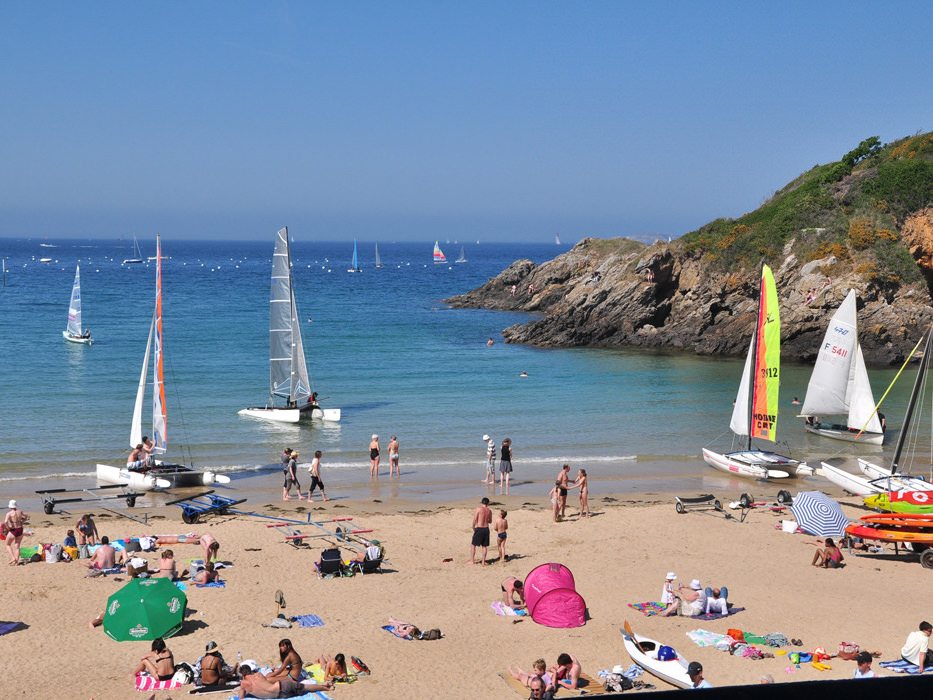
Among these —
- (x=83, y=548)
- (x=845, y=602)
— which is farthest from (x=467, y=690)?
(x=83, y=548)

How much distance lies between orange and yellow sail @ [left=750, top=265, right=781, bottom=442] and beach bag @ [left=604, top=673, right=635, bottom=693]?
632 inches

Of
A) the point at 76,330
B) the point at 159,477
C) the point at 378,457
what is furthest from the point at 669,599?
the point at 76,330

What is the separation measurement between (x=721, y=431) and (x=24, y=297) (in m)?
76.8

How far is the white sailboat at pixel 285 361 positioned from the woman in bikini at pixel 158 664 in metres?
20.9

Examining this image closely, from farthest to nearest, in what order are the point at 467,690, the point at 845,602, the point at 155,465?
the point at 155,465 < the point at 845,602 < the point at 467,690

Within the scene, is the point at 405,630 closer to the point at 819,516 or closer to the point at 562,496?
the point at 562,496

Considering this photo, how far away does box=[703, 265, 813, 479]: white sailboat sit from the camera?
25.8 meters

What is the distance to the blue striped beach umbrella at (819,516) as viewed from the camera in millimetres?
19172

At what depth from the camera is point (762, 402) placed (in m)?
27.1

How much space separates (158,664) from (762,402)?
2038cm

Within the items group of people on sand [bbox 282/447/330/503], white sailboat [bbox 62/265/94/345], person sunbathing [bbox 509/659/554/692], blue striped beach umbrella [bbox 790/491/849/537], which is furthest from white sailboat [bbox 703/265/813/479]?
white sailboat [bbox 62/265/94/345]

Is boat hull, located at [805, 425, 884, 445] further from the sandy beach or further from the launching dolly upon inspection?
the launching dolly

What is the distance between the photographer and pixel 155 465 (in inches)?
937

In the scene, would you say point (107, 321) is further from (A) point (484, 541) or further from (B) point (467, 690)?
(B) point (467, 690)
